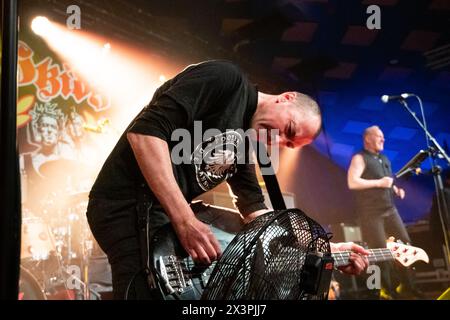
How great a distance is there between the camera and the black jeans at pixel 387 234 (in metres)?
3.70

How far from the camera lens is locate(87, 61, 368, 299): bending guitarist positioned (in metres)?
1.10

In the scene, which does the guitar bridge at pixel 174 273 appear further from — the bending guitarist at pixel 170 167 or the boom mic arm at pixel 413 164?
the boom mic arm at pixel 413 164

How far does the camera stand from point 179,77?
1293 mm

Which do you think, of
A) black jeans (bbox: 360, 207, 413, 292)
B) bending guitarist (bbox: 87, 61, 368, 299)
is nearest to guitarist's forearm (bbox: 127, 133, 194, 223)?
bending guitarist (bbox: 87, 61, 368, 299)

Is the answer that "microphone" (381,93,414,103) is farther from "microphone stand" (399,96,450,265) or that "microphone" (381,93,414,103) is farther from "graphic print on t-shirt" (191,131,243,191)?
"graphic print on t-shirt" (191,131,243,191)

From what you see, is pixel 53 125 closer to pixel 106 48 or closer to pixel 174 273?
pixel 106 48

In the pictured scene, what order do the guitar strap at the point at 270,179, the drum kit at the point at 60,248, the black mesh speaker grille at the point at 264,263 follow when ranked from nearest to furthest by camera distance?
the black mesh speaker grille at the point at 264,263, the guitar strap at the point at 270,179, the drum kit at the point at 60,248

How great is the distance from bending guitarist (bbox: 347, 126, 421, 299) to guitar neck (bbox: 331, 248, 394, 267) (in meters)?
1.84

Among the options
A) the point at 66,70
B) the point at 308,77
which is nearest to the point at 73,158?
the point at 66,70

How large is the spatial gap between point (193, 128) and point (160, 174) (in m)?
0.25

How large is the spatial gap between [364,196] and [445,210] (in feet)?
2.29

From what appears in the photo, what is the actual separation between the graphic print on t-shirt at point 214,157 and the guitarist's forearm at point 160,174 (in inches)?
8.7

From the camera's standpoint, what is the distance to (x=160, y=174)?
1.13 metres

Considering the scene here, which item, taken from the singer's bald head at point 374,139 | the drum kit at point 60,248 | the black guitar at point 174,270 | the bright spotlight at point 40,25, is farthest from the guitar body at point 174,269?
the singer's bald head at point 374,139
